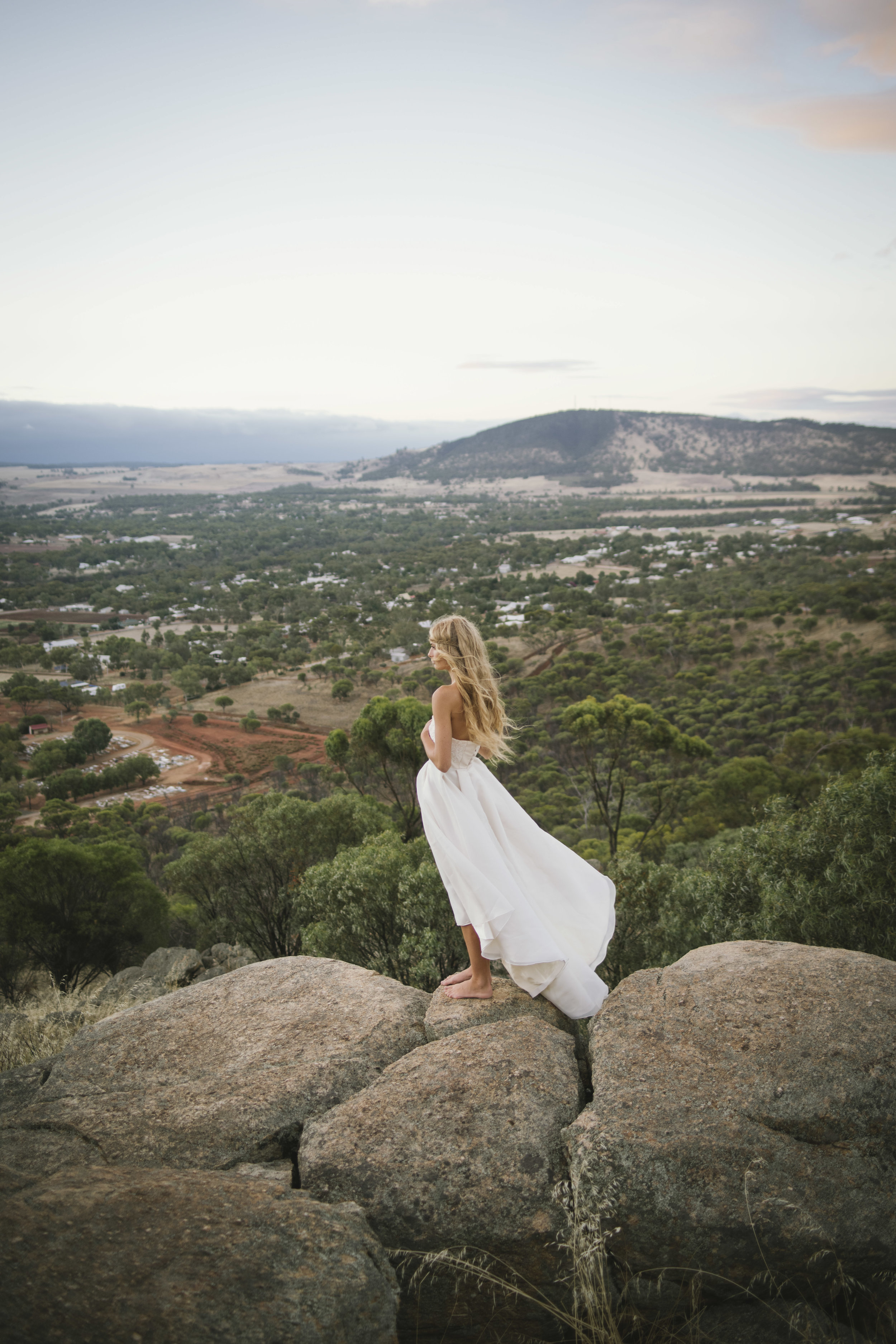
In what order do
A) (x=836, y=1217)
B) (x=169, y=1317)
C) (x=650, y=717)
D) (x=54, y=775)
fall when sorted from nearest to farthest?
(x=169, y=1317)
(x=836, y=1217)
(x=650, y=717)
(x=54, y=775)

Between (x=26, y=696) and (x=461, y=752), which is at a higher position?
(x=461, y=752)

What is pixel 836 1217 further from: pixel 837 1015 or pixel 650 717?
pixel 650 717

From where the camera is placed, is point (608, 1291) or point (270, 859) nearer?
point (608, 1291)

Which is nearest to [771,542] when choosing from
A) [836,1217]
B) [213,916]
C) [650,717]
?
[650,717]

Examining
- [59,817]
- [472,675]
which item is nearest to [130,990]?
[472,675]

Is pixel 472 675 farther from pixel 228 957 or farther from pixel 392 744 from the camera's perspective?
pixel 392 744

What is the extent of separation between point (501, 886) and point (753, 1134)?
1.71m

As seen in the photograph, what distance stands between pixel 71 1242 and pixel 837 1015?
3.66 meters

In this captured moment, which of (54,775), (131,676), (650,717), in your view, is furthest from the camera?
(131,676)

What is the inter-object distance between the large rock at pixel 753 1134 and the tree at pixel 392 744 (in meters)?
11.1

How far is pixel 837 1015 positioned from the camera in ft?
11.7

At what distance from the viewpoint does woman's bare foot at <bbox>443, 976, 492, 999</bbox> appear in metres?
4.29

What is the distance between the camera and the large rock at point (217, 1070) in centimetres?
335

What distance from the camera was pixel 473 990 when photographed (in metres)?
4.30
